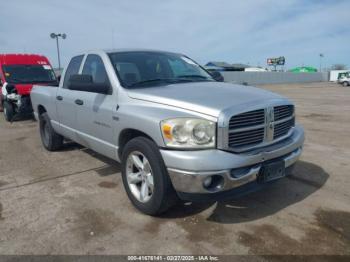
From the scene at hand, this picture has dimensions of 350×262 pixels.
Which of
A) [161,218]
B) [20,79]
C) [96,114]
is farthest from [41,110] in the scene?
[20,79]

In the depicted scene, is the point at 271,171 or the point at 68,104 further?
the point at 68,104

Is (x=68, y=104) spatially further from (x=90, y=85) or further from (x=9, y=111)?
(x=9, y=111)

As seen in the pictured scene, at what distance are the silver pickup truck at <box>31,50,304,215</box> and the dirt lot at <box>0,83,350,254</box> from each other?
373mm

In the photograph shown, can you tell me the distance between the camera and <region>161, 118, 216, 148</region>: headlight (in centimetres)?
304

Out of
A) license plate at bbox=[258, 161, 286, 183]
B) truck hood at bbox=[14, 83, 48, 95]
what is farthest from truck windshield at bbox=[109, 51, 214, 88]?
truck hood at bbox=[14, 83, 48, 95]

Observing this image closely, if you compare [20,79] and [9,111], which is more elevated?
[20,79]

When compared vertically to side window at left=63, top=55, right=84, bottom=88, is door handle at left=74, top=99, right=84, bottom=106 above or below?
below

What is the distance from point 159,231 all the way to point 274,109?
5.68 ft

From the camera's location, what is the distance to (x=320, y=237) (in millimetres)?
3143

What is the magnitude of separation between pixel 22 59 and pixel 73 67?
309 inches

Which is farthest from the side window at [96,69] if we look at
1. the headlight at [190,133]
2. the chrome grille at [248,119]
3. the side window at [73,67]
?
the chrome grille at [248,119]

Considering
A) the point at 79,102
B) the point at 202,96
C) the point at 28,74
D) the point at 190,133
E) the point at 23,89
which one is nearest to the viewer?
the point at 190,133

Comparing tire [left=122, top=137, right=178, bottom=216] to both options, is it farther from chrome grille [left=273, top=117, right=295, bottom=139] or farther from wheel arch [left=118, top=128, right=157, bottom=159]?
chrome grille [left=273, top=117, right=295, bottom=139]

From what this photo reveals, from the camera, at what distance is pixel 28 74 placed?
11.5 metres
